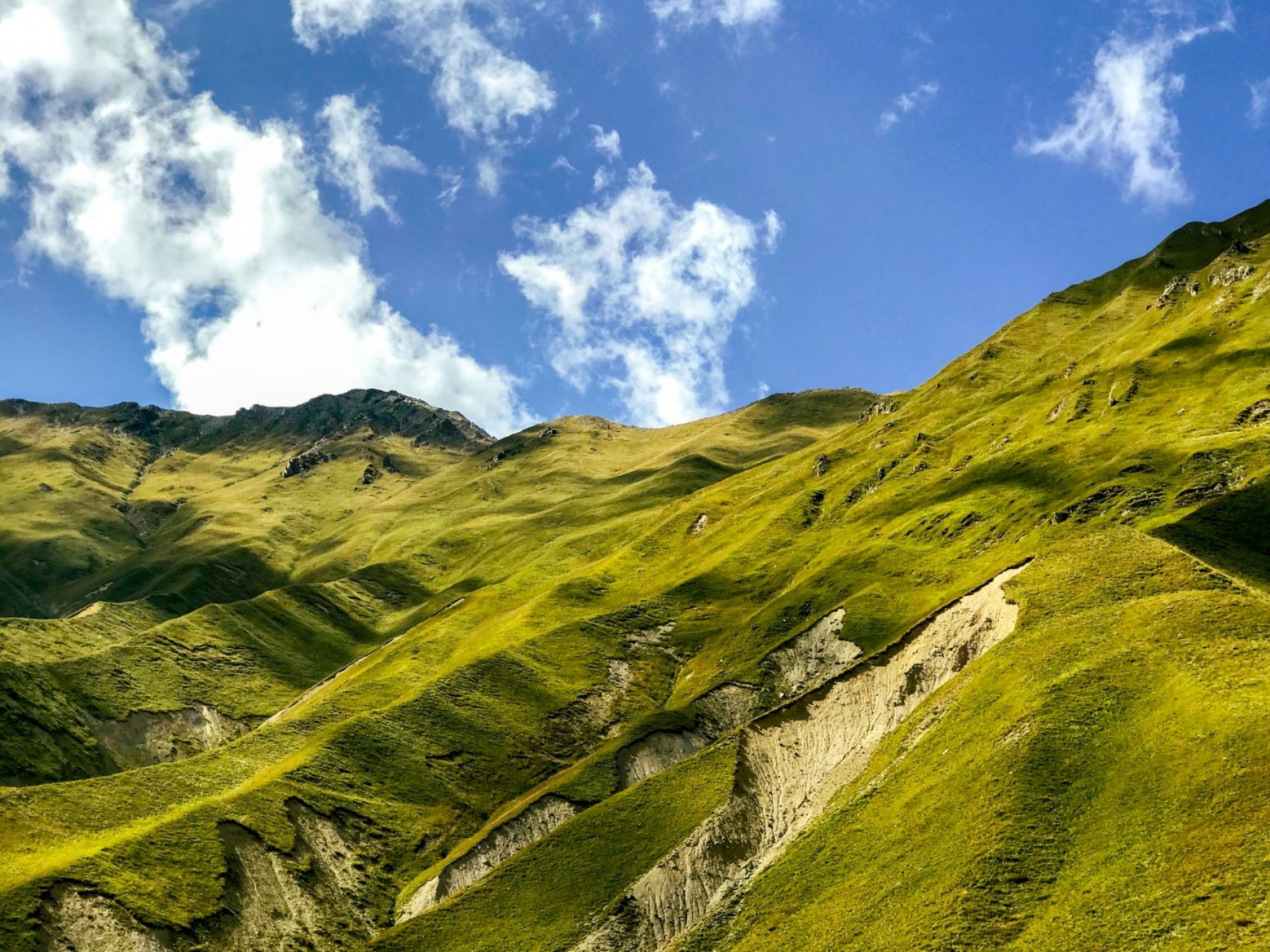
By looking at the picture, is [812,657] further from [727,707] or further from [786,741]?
[786,741]

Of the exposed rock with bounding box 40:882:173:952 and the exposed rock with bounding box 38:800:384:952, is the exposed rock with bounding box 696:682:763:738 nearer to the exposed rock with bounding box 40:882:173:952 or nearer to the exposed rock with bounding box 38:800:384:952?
the exposed rock with bounding box 38:800:384:952

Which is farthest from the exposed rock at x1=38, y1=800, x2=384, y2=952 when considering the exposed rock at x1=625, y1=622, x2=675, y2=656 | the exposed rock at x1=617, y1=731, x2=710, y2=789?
the exposed rock at x1=625, y1=622, x2=675, y2=656

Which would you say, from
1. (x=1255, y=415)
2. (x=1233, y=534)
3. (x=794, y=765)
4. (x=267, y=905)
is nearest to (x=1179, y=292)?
(x=1255, y=415)

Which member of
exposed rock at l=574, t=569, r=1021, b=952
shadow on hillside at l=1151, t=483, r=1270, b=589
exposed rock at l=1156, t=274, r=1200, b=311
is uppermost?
exposed rock at l=1156, t=274, r=1200, b=311

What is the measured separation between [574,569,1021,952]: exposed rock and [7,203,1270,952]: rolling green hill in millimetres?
313

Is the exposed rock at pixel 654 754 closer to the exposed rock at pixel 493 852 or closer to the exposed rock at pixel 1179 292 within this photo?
the exposed rock at pixel 493 852

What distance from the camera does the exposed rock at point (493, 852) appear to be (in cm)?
8362

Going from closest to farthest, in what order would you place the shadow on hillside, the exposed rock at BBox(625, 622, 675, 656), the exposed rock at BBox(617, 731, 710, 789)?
1. the shadow on hillside
2. the exposed rock at BBox(617, 731, 710, 789)
3. the exposed rock at BBox(625, 622, 675, 656)

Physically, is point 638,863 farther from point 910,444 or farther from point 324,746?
point 910,444

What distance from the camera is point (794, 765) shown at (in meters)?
81.4

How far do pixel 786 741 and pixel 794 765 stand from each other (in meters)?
3.02

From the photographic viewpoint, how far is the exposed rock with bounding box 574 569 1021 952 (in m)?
67.9

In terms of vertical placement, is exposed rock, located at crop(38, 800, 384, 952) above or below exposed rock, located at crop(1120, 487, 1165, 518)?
A: below

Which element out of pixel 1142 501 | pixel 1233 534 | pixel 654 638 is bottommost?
pixel 1233 534
